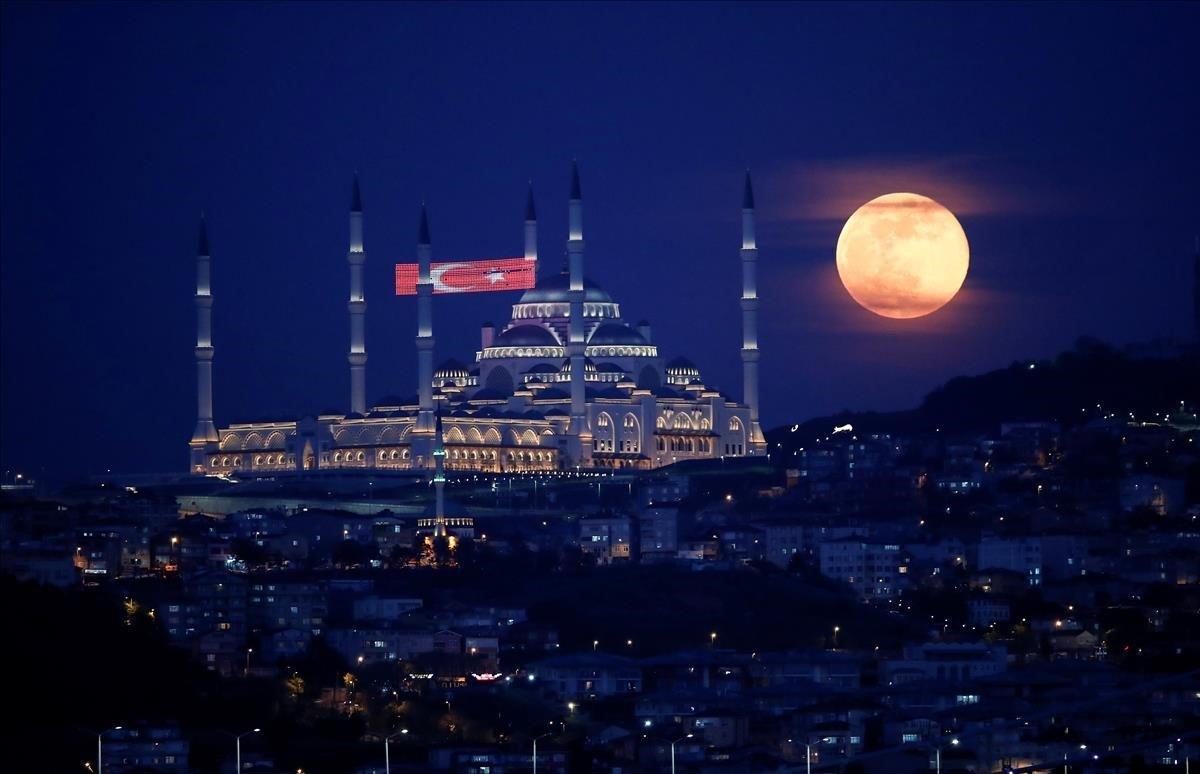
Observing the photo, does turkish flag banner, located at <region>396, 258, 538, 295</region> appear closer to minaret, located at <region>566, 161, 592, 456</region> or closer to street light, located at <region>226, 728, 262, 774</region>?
minaret, located at <region>566, 161, 592, 456</region>

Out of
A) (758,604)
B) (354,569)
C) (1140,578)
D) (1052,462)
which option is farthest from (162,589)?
(1052,462)

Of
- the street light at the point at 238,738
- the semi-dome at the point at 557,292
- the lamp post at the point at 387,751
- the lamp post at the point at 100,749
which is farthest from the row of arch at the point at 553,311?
the lamp post at the point at 100,749

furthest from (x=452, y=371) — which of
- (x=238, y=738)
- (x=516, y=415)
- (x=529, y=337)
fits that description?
(x=238, y=738)

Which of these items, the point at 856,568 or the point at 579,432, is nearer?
the point at 856,568

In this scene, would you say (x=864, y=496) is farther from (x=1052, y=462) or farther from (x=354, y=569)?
(x=354, y=569)

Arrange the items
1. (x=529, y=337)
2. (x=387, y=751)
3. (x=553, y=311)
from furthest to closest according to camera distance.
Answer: (x=553, y=311) → (x=529, y=337) → (x=387, y=751)

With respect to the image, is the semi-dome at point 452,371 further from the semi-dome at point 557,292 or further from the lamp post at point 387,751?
the lamp post at point 387,751

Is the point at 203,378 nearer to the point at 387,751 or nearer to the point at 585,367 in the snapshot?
the point at 585,367
